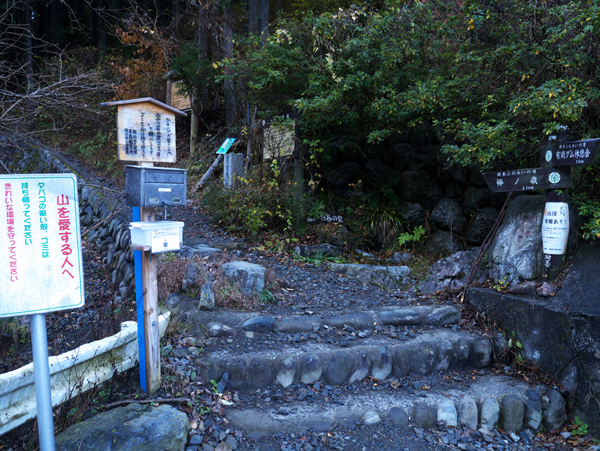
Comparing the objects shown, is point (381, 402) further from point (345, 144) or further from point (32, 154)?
point (32, 154)

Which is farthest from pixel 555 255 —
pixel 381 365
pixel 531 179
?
pixel 381 365

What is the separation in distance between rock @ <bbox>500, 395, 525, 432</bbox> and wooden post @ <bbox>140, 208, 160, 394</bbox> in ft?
10.4

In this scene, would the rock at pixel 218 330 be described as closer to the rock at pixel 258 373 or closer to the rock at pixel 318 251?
the rock at pixel 258 373

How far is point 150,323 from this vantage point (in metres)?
3.14

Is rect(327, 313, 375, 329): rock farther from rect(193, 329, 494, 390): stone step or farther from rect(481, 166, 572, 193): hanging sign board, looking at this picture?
rect(481, 166, 572, 193): hanging sign board

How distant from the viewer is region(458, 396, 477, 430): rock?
369cm

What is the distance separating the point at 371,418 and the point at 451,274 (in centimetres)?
286

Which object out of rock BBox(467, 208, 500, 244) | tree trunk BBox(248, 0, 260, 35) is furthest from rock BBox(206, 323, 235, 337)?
tree trunk BBox(248, 0, 260, 35)

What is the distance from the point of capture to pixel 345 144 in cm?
826

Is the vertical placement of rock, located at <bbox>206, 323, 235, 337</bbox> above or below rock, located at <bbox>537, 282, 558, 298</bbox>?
below

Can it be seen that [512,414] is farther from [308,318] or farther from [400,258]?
[400,258]

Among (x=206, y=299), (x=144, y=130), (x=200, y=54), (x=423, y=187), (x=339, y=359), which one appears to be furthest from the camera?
(x=200, y=54)

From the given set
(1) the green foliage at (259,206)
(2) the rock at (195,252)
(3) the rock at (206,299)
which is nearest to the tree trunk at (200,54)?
(1) the green foliage at (259,206)

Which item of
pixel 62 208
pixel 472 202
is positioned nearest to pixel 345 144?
pixel 472 202
